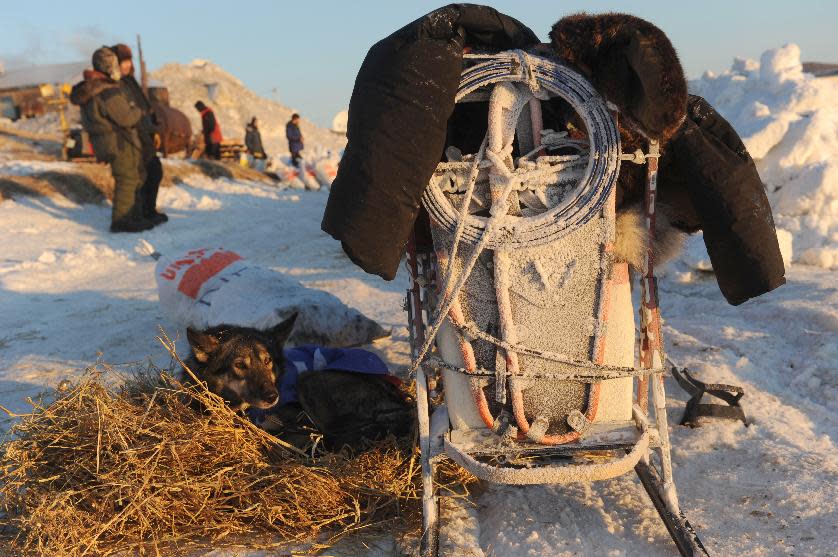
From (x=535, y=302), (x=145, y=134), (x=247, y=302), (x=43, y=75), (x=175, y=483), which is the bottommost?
(x=175, y=483)

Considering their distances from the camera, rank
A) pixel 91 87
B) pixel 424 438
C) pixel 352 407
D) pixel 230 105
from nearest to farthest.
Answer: pixel 424 438
pixel 352 407
pixel 91 87
pixel 230 105

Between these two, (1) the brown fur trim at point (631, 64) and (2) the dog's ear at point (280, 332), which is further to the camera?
(2) the dog's ear at point (280, 332)

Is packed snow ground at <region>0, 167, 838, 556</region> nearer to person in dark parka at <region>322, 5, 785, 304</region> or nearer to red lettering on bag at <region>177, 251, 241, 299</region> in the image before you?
red lettering on bag at <region>177, 251, 241, 299</region>

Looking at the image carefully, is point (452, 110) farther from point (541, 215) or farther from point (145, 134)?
point (145, 134)

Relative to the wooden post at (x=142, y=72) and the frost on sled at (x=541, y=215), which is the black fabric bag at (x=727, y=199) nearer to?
the frost on sled at (x=541, y=215)

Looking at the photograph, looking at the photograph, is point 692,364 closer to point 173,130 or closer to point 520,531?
point 520,531

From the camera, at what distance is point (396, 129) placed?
227 centimetres

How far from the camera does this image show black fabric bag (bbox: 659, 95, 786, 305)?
7.63ft

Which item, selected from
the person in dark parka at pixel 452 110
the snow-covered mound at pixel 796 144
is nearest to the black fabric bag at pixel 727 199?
the person in dark parka at pixel 452 110

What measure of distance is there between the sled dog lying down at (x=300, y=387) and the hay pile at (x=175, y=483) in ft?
0.72

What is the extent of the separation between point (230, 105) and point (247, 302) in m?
32.4

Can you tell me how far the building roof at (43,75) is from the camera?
25.9 m

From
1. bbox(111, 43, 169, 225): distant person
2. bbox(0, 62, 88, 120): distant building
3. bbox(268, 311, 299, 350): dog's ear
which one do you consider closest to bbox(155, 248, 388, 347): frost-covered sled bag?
bbox(268, 311, 299, 350): dog's ear

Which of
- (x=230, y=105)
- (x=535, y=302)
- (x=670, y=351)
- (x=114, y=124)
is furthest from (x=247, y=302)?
(x=230, y=105)
